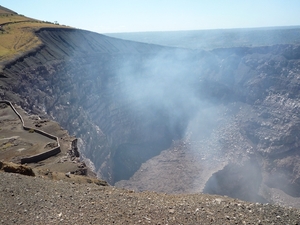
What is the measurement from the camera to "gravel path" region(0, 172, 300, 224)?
917 centimetres

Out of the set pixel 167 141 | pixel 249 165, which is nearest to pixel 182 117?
pixel 167 141

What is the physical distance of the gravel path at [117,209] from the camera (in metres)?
9.17

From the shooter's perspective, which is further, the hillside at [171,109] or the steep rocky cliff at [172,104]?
the steep rocky cliff at [172,104]

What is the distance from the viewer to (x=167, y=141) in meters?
50.8

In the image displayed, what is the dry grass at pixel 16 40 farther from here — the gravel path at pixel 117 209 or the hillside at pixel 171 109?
the gravel path at pixel 117 209

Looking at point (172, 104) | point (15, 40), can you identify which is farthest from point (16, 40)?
point (172, 104)

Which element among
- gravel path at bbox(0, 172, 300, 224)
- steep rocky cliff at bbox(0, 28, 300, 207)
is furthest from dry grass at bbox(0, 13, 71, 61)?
gravel path at bbox(0, 172, 300, 224)

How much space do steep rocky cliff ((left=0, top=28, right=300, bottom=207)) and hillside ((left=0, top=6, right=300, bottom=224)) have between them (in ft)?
0.58

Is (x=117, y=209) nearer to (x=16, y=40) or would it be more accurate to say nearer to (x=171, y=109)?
(x=16, y=40)

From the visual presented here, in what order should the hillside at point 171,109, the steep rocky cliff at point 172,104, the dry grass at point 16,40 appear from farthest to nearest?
the steep rocky cliff at point 172,104
the hillside at point 171,109
the dry grass at point 16,40

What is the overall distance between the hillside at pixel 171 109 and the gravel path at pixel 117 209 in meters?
19.0

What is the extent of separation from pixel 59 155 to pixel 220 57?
53.8 m

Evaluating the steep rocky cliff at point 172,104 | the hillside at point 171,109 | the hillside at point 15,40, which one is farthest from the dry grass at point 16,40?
the steep rocky cliff at point 172,104

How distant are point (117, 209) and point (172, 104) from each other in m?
47.7
